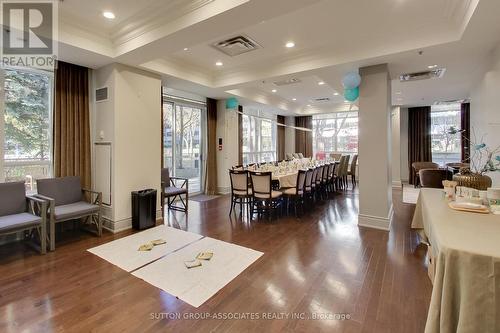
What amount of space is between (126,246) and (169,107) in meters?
3.91

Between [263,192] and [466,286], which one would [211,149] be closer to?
[263,192]

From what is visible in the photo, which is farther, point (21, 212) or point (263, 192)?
point (263, 192)

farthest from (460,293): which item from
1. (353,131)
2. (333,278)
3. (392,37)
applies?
(353,131)

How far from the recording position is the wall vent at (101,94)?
14.1 feet

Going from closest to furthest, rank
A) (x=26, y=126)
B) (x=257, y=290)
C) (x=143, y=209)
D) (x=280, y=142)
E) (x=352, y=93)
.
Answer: (x=257, y=290) < (x=26, y=126) < (x=143, y=209) < (x=352, y=93) < (x=280, y=142)

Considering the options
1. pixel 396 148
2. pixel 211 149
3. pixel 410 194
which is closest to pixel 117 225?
pixel 211 149

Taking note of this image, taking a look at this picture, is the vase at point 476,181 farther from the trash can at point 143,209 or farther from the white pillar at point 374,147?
the trash can at point 143,209

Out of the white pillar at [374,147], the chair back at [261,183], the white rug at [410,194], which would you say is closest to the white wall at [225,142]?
the chair back at [261,183]

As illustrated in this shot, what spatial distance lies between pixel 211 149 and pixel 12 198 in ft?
15.1

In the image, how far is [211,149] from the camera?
7.46m

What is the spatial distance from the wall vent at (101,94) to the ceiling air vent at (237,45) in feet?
6.51

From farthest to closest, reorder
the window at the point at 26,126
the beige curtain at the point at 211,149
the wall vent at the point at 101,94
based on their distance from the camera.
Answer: the beige curtain at the point at 211,149
the wall vent at the point at 101,94
the window at the point at 26,126

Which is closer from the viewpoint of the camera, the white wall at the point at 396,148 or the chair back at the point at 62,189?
the chair back at the point at 62,189

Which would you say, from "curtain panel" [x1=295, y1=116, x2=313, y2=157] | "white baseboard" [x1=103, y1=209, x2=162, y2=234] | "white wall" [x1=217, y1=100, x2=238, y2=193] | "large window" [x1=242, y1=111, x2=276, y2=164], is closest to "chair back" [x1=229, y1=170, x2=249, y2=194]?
"white baseboard" [x1=103, y1=209, x2=162, y2=234]
